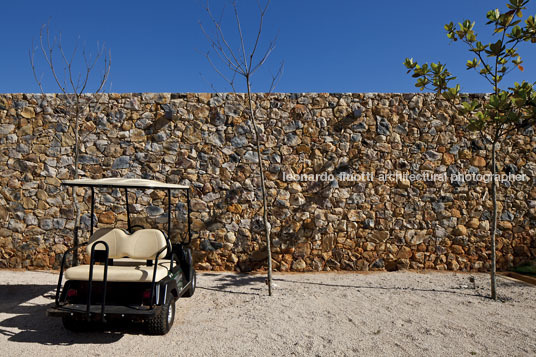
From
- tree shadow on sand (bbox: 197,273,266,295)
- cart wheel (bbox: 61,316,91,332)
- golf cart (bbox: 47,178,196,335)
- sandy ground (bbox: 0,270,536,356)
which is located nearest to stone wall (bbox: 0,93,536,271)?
tree shadow on sand (bbox: 197,273,266,295)

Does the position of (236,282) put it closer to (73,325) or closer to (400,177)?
(73,325)

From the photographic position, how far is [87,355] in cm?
337

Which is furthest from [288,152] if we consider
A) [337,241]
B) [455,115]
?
[455,115]

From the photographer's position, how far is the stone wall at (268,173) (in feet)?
22.3

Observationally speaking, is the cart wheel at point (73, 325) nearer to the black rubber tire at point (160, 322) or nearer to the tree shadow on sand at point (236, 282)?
the black rubber tire at point (160, 322)

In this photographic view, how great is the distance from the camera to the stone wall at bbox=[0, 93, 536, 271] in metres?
6.79

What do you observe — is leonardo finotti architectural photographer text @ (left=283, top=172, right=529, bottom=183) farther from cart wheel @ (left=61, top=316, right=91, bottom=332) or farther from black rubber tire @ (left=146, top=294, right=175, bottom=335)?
cart wheel @ (left=61, top=316, right=91, bottom=332)

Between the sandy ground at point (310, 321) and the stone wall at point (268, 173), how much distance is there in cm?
69

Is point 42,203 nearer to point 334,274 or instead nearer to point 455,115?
point 334,274

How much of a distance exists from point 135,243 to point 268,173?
2923 mm

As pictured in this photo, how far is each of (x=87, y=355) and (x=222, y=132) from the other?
4328 mm

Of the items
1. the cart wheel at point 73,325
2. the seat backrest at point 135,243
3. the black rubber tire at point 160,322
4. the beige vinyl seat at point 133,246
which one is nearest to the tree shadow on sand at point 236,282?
the beige vinyl seat at point 133,246

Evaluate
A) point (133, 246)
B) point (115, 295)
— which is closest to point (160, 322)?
point (115, 295)

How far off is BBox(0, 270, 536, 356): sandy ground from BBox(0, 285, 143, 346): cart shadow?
0.01 meters
